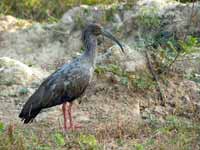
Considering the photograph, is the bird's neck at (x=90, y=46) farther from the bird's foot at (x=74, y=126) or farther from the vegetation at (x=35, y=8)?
the vegetation at (x=35, y=8)

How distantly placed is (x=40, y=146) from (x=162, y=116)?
234 cm

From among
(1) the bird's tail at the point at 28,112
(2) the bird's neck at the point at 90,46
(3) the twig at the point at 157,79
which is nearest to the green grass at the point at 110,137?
(1) the bird's tail at the point at 28,112

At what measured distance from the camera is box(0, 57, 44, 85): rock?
459 inches

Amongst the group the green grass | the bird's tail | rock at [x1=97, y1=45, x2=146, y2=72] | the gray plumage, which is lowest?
the green grass

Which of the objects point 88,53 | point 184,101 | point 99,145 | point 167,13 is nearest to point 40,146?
point 99,145

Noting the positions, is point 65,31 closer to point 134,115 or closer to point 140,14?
point 140,14

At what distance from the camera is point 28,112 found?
976 cm

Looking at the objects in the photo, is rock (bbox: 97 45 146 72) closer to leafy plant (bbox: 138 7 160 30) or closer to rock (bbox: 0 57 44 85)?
rock (bbox: 0 57 44 85)

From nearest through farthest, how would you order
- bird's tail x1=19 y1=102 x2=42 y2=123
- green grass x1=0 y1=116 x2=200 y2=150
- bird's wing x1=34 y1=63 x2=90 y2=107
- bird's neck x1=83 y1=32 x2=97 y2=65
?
green grass x1=0 y1=116 x2=200 y2=150 < bird's tail x1=19 y1=102 x2=42 y2=123 < bird's wing x1=34 y1=63 x2=90 y2=107 < bird's neck x1=83 y1=32 x2=97 y2=65

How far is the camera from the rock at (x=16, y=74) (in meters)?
11.7

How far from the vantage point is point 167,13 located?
46.9 ft

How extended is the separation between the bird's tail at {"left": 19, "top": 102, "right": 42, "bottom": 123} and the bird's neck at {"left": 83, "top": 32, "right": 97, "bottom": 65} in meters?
1.01

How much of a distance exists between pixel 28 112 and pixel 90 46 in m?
1.35

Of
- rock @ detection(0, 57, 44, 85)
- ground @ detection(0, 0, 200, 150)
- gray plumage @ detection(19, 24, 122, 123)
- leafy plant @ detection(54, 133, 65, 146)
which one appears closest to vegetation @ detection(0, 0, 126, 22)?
ground @ detection(0, 0, 200, 150)
